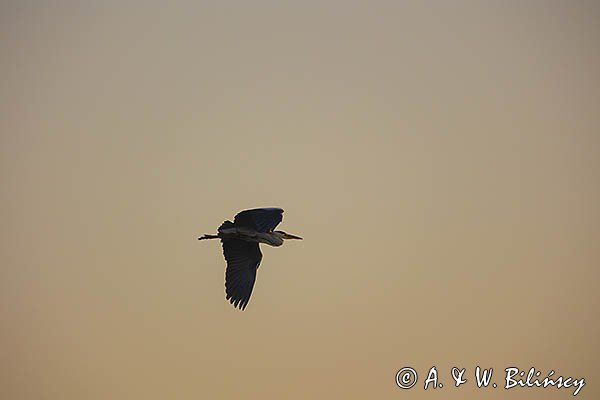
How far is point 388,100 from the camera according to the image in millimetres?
4805

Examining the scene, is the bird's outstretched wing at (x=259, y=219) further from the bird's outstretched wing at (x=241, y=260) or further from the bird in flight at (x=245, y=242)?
the bird's outstretched wing at (x=241, y=260)

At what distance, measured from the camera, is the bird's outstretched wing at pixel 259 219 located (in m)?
3.51

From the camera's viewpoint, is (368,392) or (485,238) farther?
(485,238)

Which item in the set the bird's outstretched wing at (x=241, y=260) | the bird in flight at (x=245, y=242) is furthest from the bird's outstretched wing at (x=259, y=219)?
the bird's outstretched wing at (x=241, y=260)

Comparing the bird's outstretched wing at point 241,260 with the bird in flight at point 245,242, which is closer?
the bird in flight at point 245,242

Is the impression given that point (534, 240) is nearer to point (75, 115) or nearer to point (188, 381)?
point (188, 381)

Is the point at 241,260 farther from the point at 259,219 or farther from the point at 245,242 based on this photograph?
the point at 259,219

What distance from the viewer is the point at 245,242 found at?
145 inches

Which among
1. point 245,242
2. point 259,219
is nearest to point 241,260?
point 245,242

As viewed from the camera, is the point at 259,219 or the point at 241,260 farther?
the point at 241,260

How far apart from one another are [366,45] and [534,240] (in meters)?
1.14

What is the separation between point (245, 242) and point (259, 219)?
0.19 m

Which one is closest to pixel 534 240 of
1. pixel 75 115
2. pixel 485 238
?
pixel 485 238

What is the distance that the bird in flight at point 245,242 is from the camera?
353cm
